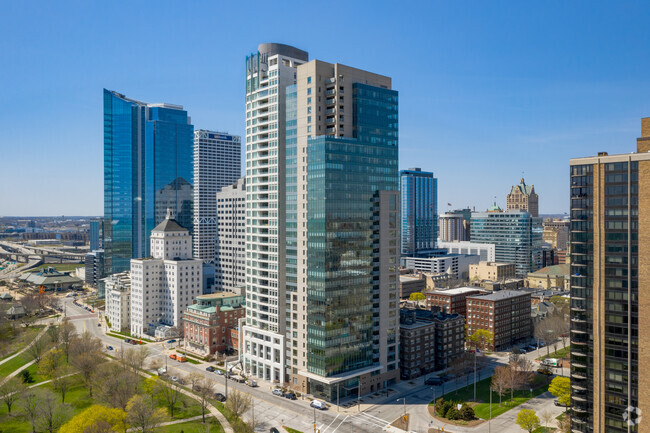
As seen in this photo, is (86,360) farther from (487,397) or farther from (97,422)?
(487,397)

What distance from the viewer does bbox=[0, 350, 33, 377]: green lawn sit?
474 feet

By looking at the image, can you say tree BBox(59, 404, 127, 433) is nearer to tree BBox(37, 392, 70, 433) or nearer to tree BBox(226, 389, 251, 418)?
tree BBox(37, 392, 70, 433)

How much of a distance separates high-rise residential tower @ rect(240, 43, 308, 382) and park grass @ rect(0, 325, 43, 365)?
80.5 metres

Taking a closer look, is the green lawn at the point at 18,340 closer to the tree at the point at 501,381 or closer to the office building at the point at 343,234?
the office building at the point at 343,234

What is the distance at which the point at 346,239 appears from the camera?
121562 mm

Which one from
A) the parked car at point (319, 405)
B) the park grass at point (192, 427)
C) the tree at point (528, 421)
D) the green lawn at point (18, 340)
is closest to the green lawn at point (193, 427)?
the park grass at point (192, 427)

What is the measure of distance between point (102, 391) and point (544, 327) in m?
134

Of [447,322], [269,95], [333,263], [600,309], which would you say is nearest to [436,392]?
[447,322]

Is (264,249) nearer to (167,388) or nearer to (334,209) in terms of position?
(334,209)

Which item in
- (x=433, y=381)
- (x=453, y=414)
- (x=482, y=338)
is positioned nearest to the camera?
(x=453, y=414)

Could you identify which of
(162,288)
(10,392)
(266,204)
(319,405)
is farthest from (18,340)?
(319,405)

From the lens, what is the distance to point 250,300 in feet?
459

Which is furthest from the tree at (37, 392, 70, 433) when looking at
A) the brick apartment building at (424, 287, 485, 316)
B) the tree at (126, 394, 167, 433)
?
the brick apartment building at (424, 287, 485, 316)

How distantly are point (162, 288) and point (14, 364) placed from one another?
57.3 m
